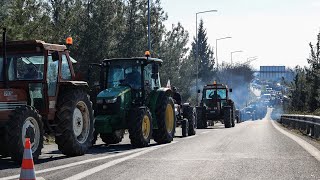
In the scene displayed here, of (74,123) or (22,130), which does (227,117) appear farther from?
(22,130)

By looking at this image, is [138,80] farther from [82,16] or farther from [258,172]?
[82,16]

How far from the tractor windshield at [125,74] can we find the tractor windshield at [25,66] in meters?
4.35

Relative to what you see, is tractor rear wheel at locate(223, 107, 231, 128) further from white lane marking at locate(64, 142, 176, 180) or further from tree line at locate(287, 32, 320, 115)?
white lane marking at locate(64, 142, 176, 180)

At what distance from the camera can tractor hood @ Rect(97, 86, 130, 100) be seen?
14.1m

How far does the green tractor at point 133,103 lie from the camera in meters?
13.8

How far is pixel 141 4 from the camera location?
37438 mm

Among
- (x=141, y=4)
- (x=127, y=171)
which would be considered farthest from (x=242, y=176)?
(x=141, y=4)

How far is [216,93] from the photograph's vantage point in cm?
3222

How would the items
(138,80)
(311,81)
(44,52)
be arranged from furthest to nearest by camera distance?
(311,81) → (138,80) → (44,52)

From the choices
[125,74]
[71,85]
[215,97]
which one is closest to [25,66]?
[71,85]

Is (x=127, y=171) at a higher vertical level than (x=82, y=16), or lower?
lower

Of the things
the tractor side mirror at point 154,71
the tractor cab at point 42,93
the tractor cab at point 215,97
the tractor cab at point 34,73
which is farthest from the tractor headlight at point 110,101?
the tractor cab at point 215,97

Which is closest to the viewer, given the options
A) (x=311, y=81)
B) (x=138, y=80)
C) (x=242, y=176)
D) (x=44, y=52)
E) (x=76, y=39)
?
(x=242, y=176)

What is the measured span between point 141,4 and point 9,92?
2803cm
